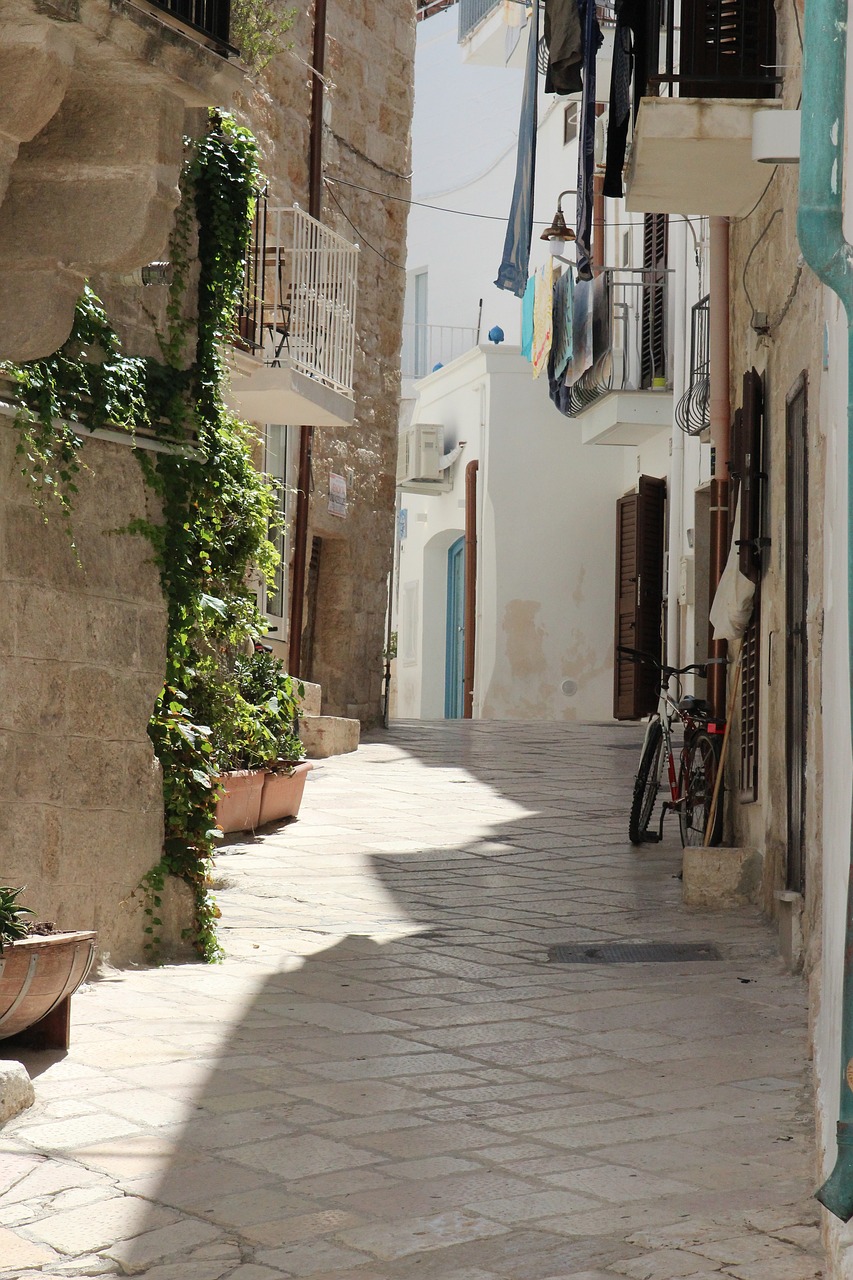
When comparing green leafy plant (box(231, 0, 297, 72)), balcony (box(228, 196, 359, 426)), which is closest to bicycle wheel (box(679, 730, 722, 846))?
balcony (box(228, 196, 359, 426))

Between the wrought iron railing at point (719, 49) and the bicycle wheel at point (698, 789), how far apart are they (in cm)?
354

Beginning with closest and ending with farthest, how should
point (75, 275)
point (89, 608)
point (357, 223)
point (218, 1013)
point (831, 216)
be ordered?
point (831, 216) → point (75, 275) → point (218, 1013) → point (89, 608) → point (357, 223)

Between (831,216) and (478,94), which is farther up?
(478,94)

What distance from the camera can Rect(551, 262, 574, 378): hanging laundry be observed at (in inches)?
750

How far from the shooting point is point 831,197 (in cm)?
216

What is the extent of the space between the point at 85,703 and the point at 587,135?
564cm

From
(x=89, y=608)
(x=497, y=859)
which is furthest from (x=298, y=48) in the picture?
(x=89, y=608)

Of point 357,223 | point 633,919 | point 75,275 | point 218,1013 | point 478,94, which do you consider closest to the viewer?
point 75,275

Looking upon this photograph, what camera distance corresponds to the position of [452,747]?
15320 millimetres

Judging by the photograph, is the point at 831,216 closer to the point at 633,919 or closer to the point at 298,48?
the point at 633,919

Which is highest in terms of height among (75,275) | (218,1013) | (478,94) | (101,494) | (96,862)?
(478,94)

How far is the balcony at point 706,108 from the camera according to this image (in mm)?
7555

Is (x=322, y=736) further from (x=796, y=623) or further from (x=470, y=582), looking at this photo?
(x=470, y=582)

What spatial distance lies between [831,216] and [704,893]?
6.11 metres
